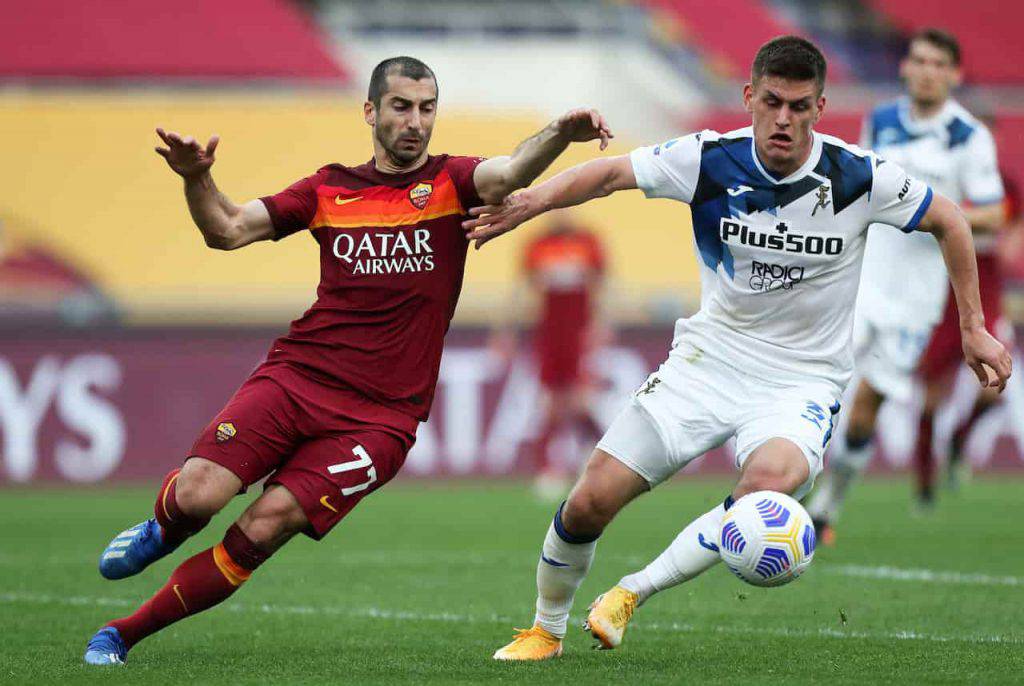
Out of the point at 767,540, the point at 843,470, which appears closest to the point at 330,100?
the point at 843,470

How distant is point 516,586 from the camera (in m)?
8.44

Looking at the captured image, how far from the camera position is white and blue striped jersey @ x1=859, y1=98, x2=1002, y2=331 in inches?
389

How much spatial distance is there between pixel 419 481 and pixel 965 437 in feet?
17.8

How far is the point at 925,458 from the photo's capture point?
1200cm

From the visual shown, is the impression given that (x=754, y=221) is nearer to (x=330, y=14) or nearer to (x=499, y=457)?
(x=499, y=457)

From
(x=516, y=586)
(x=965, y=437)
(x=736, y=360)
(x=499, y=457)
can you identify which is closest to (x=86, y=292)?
(x=499, y=457)

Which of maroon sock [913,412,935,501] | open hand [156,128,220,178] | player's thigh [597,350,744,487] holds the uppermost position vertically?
open hand [156,128,220,178]

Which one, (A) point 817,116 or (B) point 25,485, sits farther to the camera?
(B) point 25,485

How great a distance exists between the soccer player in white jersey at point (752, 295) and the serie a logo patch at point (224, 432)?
115 centimetres

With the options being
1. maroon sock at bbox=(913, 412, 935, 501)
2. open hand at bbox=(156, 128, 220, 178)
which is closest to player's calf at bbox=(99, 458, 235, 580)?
open hand at bbox=(156, 128, 220, 178)

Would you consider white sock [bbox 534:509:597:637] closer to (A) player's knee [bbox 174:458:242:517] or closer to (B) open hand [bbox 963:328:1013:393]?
(A) player's knee [bbox 174:458:242:517]

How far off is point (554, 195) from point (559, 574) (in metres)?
1.45

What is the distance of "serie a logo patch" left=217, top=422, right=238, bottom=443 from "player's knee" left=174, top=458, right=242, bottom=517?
0.33 feet

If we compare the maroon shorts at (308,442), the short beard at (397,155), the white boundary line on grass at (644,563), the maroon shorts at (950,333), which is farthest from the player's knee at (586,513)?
the maroon shorts at (950,333)
